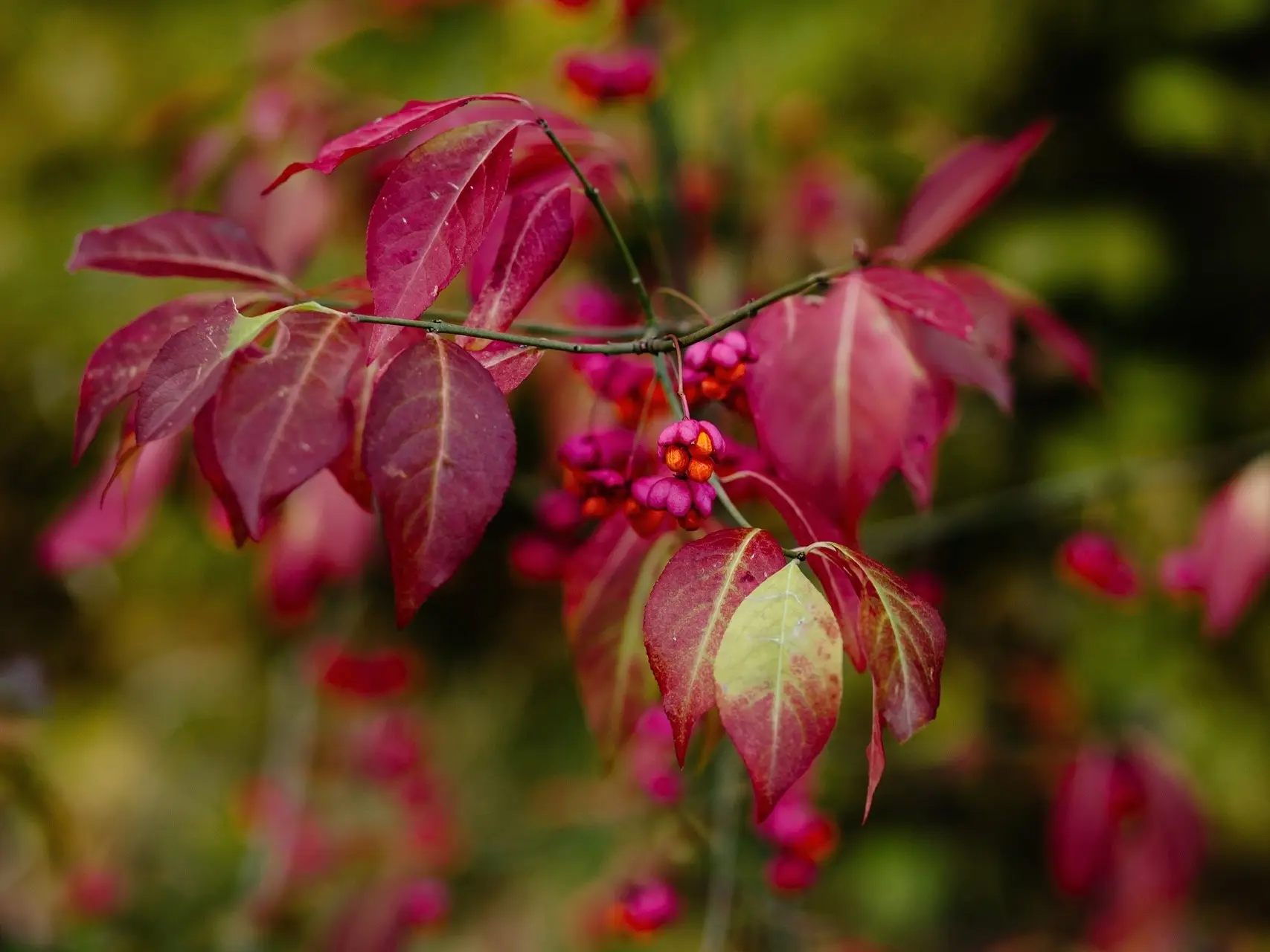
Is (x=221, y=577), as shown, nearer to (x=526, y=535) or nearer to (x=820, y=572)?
(x=526, y=535)

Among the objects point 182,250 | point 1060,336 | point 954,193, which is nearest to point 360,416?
point 182,250

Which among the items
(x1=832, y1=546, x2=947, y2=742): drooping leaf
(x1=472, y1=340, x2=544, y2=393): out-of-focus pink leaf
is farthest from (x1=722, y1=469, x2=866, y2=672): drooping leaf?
(x1=472, y1=340, x2=544, y2=393): out-of-focus pink leaf

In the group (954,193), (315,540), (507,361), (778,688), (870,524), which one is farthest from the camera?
(870,524)

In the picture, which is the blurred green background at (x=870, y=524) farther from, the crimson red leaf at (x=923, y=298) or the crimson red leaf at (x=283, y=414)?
the crimson red leaf at (x=283, y=414)

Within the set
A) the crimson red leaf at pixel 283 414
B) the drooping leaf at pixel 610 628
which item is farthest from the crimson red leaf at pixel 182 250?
the drooping leaf at pixel 610 628

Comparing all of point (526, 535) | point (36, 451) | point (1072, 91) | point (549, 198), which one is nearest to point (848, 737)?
point (526, 535)

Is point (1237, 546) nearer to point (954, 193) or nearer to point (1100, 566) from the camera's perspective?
point (1100, 566)
